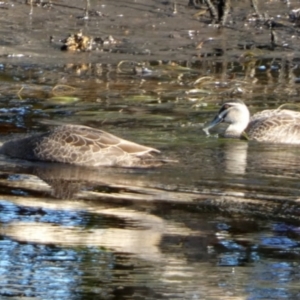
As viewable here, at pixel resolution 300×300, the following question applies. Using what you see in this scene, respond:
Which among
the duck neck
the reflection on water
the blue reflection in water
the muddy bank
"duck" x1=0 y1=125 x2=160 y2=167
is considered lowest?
the blue reflection in water

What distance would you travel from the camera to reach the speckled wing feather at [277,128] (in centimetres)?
1164

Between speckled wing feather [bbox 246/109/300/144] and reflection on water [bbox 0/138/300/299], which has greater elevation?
speckled wing feather [bbox 246/109/300/144]

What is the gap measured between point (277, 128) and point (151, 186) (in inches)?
117

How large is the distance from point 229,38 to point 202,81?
4311 millimetres

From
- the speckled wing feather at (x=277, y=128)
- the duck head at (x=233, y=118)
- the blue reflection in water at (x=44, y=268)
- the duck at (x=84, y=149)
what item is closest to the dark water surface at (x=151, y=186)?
the blue reflection in water at (x=44, y=268)

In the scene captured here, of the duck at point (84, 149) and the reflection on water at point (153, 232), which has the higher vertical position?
the duck at point (84, 149)

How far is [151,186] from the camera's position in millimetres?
9023

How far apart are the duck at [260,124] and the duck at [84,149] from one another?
6.33ft

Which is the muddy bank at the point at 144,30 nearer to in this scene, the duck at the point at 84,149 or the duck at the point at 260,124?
the duck at the point at 260,124

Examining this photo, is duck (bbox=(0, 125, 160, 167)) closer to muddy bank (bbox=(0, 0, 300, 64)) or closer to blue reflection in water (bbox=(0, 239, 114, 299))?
blue reflection in water (bbox=(0, 239, 114, 299))

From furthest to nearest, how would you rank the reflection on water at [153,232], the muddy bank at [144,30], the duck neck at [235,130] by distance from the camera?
the muddy bank at [144,30] < the duck neck at [235,130] < the reflection on water at [153,232]

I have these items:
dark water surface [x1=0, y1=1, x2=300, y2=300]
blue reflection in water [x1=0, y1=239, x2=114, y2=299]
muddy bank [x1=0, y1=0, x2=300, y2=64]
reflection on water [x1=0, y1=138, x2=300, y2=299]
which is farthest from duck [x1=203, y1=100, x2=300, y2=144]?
blue reflection in water [x1=0, y1=239, x2=114, y2=299]

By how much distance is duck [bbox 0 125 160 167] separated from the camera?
32.4 ft

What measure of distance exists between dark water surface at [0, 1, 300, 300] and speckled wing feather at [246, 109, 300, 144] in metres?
0.48
